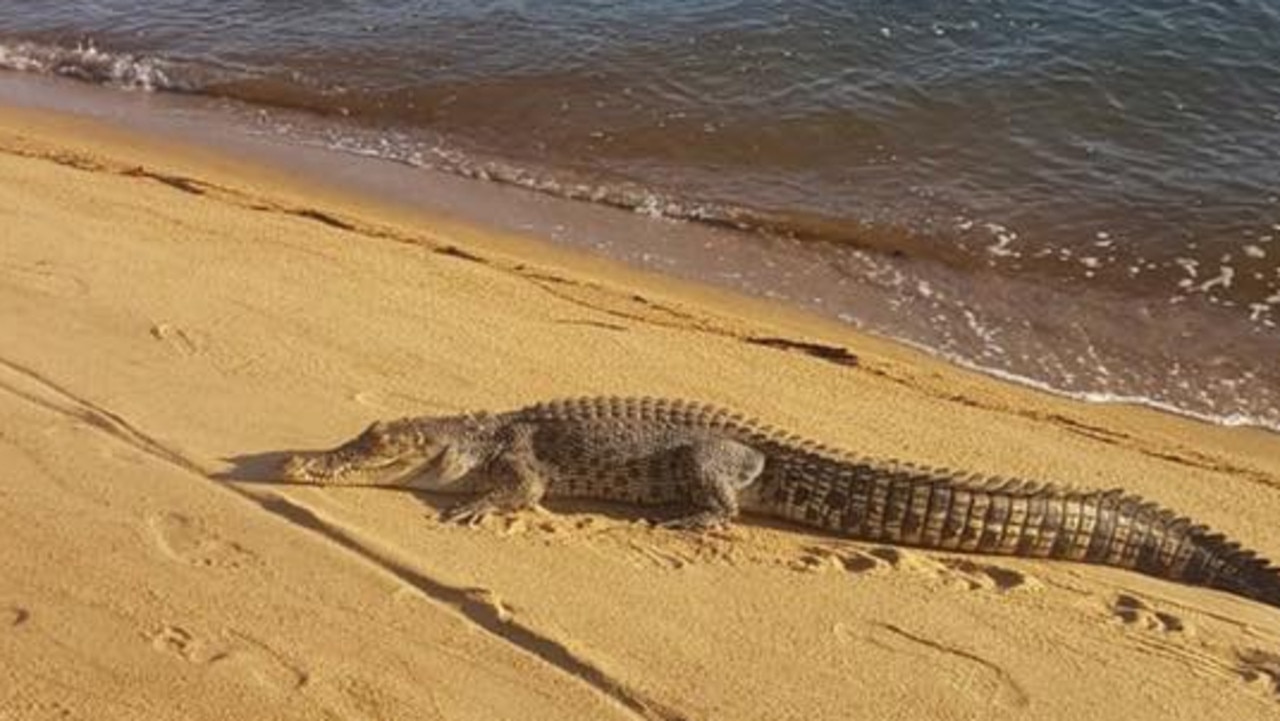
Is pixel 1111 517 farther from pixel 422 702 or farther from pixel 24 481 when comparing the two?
pixel 24 481

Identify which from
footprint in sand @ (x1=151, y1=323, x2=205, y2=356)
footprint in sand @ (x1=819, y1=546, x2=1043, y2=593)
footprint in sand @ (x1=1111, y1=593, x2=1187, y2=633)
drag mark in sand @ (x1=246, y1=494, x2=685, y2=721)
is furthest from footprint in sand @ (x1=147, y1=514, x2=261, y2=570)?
footprint in sand @ (x1=1111, y1=593, x2=1187, y2=633)

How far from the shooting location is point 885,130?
513 inches

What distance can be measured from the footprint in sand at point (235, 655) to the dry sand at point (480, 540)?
0.01 meters

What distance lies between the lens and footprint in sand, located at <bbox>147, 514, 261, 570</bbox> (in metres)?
6.07

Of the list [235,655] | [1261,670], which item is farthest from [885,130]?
[235,655]

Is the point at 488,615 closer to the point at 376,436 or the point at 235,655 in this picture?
the point at 235,655

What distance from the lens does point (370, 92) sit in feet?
47.6

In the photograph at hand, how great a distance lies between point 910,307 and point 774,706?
5.20m

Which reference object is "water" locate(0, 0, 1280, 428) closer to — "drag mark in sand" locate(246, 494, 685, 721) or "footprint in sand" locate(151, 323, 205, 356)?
"footprint in sand" locate(151, 323, 205, 356)

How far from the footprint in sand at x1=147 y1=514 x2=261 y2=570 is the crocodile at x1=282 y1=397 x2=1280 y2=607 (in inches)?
23.1

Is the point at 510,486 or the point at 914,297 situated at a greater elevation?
the point at 914,297

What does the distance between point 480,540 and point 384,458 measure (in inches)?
28.2

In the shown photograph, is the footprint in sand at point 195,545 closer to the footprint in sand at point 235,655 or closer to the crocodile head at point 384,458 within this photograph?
the footprint in sand at point 235,655

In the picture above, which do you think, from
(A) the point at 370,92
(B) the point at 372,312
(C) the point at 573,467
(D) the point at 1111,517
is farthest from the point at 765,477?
(A) the point at 370,92
